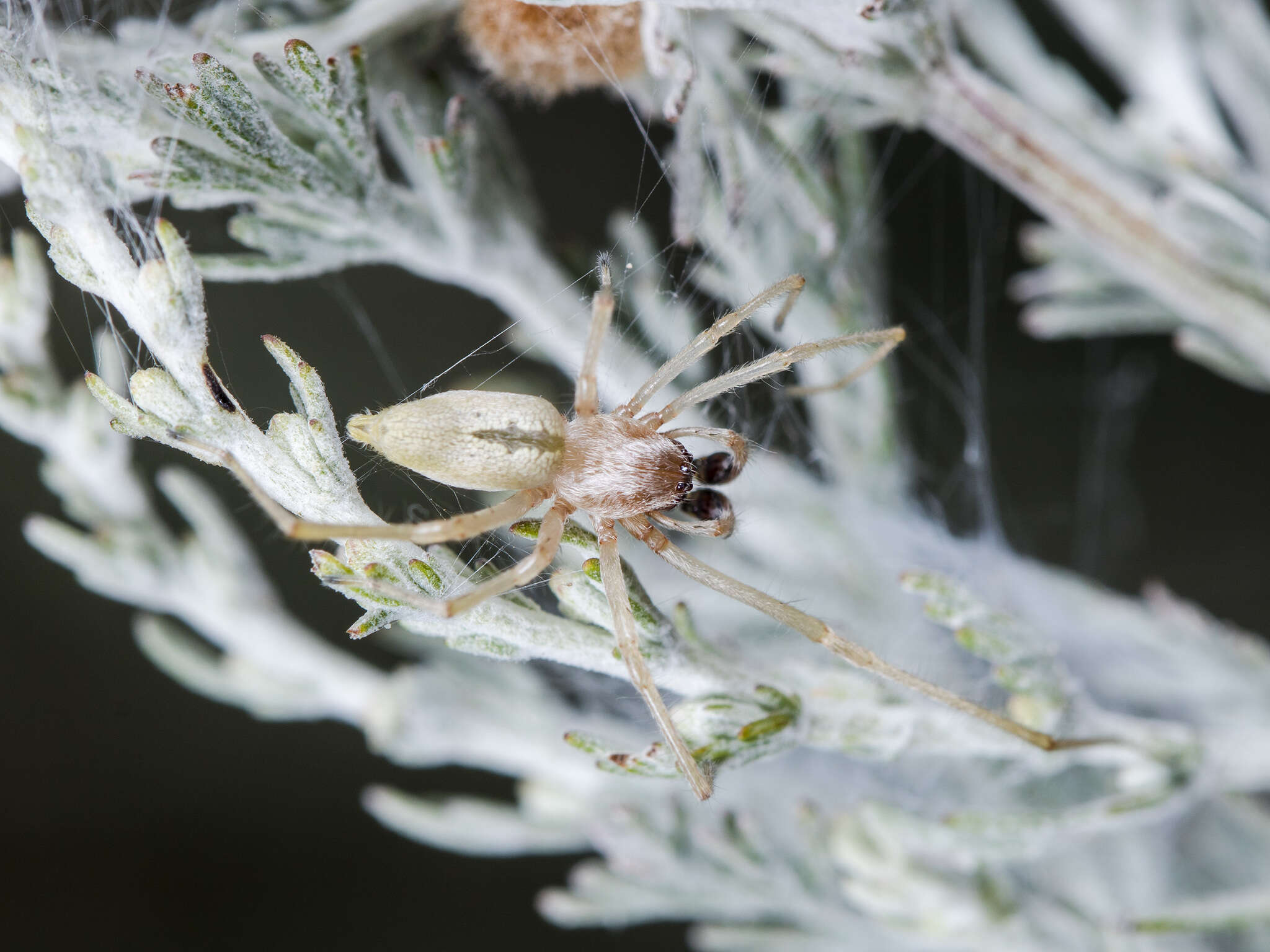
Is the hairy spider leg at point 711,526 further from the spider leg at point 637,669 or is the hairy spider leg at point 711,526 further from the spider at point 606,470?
the spider leg at point 637,669

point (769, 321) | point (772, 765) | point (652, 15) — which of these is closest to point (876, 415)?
point (769, 321)

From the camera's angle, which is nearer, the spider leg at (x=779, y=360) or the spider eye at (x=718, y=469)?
the spider leg at (x=779, y=360)

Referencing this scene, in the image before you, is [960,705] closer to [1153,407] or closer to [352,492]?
[352,492]

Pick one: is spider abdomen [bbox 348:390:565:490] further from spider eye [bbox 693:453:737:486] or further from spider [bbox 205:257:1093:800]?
spider eye [bbox 693:453:737:486]

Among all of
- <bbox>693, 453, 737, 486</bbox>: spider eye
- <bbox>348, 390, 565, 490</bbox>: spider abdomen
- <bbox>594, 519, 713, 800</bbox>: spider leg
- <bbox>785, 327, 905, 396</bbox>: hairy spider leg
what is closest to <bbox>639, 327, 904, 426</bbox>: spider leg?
<bbox>785, 327, 905, 396</bbox>: hairy spider leg

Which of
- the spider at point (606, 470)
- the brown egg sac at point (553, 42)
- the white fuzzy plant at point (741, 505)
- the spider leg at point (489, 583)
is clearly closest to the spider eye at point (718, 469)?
the spider at point (606, 470)

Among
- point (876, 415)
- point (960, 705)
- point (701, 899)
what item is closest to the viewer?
point (960, 705)

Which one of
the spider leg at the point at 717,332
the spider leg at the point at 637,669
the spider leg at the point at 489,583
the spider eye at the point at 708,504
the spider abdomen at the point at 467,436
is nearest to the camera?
the spider leg at the point at 489,583

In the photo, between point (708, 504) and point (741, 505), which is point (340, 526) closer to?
point (708, 504)
